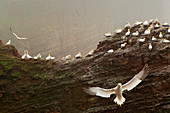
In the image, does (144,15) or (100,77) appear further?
(144,15)

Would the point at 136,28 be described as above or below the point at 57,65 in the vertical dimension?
above

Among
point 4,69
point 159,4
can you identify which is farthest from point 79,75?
point 159,4

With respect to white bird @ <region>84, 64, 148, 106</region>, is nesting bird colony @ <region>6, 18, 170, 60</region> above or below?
above

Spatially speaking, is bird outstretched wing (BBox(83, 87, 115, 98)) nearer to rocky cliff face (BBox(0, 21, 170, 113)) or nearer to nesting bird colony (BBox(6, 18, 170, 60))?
rocky cliff face (BBox(0, 21, 170, 113))

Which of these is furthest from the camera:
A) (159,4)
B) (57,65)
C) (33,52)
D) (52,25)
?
(159,4)

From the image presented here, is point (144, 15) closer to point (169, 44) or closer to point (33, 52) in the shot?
point (169, 44)

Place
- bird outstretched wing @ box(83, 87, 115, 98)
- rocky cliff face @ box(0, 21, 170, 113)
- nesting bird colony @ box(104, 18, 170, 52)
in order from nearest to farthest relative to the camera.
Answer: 1. bird outstretched wing @ box(83, 87, 115, 98)
2. rocky cliff face @ box(0, 21, 170, 113)
3. nesting bird colony @ box(104, 18, 170, 52)

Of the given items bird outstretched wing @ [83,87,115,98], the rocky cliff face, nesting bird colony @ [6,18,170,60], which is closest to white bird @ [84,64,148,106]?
bird outstretched wing @ [83,87,115,98]

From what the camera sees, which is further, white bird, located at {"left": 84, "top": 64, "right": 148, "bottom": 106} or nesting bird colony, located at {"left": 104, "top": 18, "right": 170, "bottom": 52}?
nesting bird colony, located at {"left": 104, "top": 18, "right": 170, "bottom": 52}
